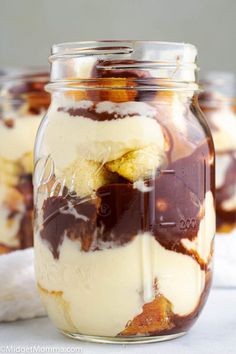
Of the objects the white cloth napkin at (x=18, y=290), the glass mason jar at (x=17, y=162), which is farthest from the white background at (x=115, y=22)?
the white cloth napkin at (x=18, y=290)

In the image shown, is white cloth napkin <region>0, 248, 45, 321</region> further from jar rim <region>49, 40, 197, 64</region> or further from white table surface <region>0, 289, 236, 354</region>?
jar rim <region>49, 40, 197, 64</region>

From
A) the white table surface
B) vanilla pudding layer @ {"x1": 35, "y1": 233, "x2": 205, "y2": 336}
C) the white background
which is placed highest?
the white background

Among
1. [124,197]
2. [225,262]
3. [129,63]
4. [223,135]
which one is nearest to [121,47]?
[129,63]

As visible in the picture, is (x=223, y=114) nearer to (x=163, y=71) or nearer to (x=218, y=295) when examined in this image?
(x=218, y=295)

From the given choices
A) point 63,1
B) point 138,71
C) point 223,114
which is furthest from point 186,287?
point 63,1

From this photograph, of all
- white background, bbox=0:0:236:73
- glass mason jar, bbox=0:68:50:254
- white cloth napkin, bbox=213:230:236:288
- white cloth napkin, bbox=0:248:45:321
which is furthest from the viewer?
white background, bbox=0:0:236:73

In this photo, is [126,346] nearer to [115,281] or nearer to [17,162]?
[115,281]

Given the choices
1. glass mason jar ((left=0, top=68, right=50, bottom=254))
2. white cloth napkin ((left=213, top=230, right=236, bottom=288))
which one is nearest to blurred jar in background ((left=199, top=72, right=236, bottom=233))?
white cloth napkin ((left=213, top=230, right=236, bottom=288))
